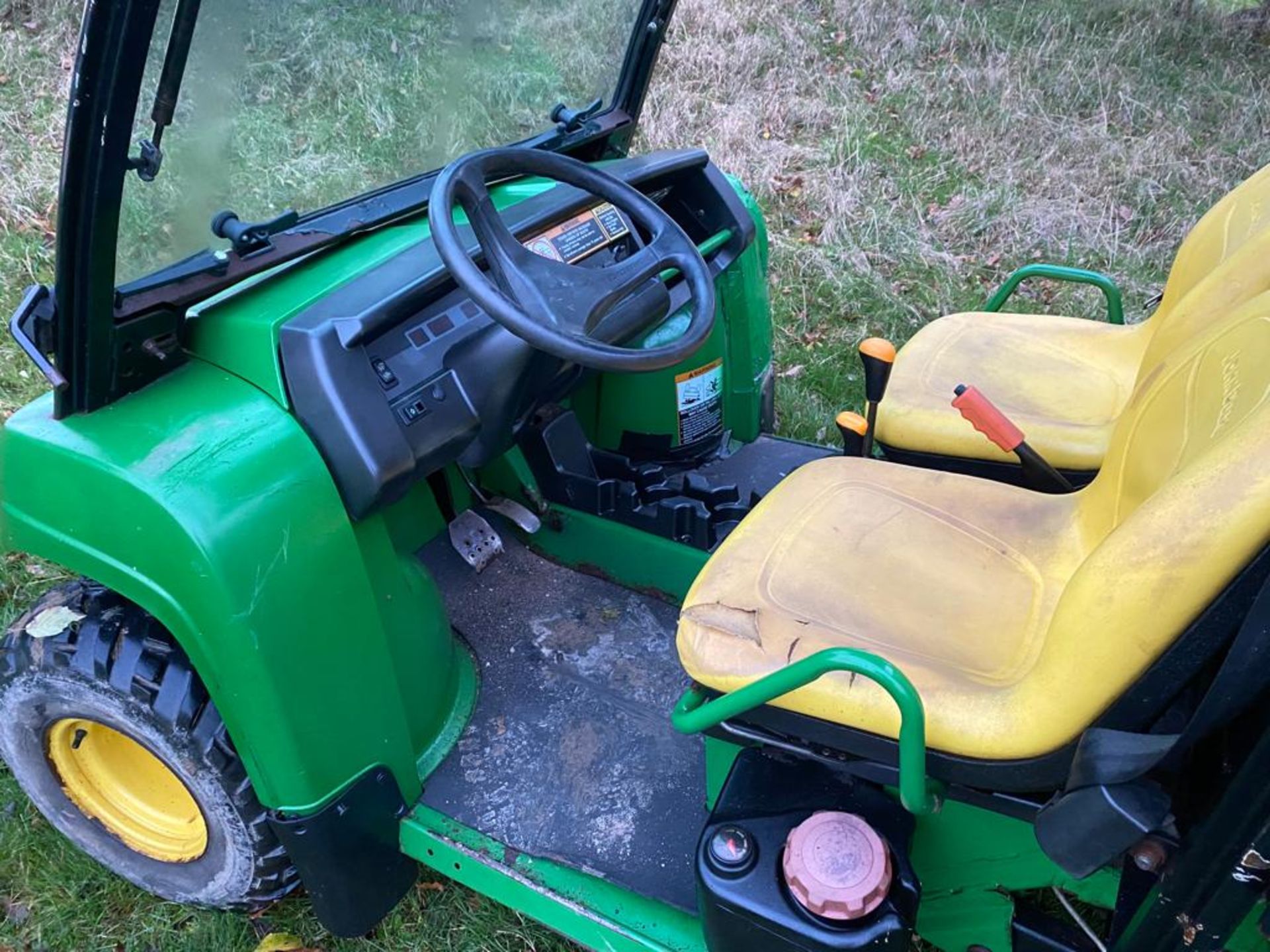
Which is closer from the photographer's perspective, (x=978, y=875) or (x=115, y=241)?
(x=115, y=241)

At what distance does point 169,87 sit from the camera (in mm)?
1410

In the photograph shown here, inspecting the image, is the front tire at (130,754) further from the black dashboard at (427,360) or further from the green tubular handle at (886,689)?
the green tubular handle at (886,689)

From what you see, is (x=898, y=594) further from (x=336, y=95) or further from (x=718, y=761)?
(x=336, y=95)

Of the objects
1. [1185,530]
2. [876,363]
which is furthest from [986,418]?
[1185,530]

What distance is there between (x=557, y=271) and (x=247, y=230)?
0.49 m

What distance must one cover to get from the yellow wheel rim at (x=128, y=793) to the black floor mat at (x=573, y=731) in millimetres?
455

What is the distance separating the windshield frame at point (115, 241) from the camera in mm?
Result: 1251

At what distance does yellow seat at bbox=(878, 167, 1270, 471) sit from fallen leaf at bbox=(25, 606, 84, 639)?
63.6 inches

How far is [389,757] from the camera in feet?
5.74

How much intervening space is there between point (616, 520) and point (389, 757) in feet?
2.59

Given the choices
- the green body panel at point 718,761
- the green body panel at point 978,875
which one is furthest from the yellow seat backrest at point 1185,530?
the green body panel at point 718,761

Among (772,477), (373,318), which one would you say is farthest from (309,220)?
(772,477)

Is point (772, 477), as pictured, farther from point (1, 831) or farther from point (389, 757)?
point (1, 831)

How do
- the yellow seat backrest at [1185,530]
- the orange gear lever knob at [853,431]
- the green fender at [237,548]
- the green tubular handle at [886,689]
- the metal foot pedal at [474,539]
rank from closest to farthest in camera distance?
1. the yellow seat backrest at [1185,530]
2. the green tubular handle at [886,689]
3. the green fender at [237,548]
4. the orange gear lever knob at [853,431]
5. the metal foot pedal at [474,539]
